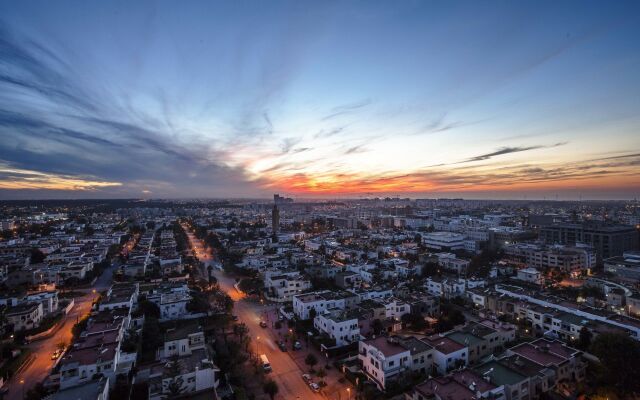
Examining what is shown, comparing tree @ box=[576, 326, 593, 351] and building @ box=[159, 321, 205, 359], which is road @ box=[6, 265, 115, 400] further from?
tree @ box=[576, 326, 593, 351]

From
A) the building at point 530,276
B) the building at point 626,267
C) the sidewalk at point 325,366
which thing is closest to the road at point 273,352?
the sidewalk at point 325,366

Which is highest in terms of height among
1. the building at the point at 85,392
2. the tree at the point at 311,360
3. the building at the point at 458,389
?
the building at the point at 85,392

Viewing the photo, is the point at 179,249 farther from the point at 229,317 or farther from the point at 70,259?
the point at 229,317

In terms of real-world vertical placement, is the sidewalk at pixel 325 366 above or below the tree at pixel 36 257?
below

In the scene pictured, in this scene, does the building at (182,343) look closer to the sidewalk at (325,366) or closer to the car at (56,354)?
the sidewalk at (325,366)

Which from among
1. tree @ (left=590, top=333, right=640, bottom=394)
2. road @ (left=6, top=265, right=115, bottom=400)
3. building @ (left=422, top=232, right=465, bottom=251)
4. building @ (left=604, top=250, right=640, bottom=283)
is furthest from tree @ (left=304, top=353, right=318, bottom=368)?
building @ (left=422, top=232, right=465, bottom=251)

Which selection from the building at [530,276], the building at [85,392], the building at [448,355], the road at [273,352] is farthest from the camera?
the building at [530,276]

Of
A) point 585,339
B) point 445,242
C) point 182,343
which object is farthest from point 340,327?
point 445,242

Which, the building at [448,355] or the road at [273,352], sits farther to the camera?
the building at [448,355]
